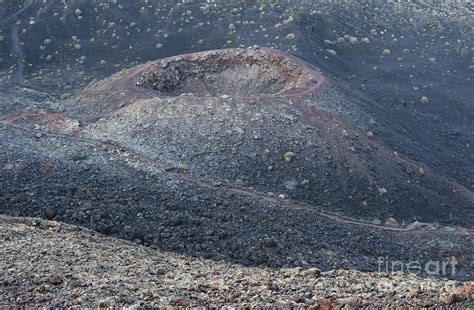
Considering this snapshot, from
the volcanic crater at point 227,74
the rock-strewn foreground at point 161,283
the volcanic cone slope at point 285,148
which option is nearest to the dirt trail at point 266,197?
the volcanic cone slope at point 285,148

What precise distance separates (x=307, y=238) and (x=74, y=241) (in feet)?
24.7

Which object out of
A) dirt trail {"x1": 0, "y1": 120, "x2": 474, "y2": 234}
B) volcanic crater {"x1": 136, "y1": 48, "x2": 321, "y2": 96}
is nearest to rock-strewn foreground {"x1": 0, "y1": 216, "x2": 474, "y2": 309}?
dirt trail {"x1": 0, "y1": 120, "x2": 474, "y2": 234}

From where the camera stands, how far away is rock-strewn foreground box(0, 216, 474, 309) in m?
9.54

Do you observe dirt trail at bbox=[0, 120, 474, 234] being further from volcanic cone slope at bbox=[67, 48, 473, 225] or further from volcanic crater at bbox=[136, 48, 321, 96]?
volcanic crater at bbox=[136, 48, 321, 96]

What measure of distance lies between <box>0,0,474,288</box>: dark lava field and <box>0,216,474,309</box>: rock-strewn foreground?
3.08m

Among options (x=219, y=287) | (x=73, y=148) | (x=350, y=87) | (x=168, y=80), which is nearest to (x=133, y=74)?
(x=168, y=80)

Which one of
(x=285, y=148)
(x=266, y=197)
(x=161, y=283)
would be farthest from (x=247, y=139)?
(x=161, y=283)

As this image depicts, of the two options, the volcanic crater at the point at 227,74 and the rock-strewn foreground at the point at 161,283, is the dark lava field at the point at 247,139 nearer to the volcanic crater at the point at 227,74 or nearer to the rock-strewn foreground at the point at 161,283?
the volcanic crater at the point at 227,74

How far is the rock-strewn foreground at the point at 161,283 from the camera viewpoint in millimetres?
9539

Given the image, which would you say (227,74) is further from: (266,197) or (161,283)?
(161,283)

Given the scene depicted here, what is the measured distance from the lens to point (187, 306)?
9.65 m

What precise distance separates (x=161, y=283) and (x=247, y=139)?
11.8 m

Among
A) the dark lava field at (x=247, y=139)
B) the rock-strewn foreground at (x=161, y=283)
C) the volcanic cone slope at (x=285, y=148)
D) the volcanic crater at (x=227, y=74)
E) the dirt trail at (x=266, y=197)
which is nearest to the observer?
the rock-strewn foreground at (x=161, y=283)

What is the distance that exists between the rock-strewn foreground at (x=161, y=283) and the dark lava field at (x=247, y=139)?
3.08 m
